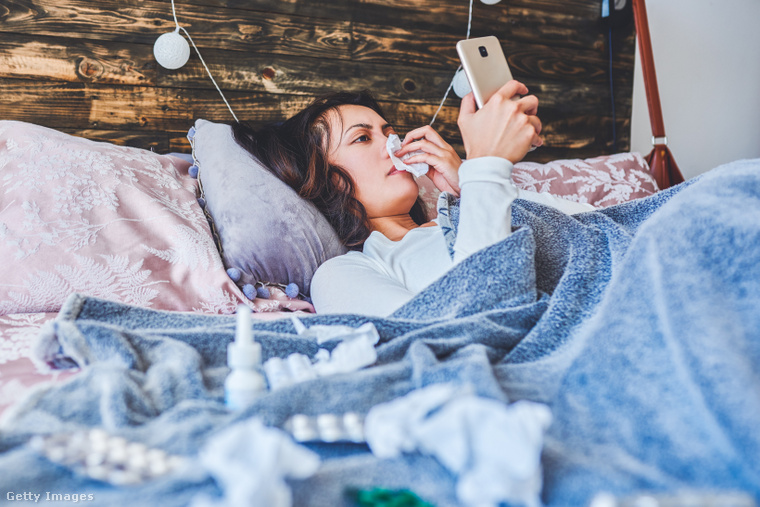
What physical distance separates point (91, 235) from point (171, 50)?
66 centimetres

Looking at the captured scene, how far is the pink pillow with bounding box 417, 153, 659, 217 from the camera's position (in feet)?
4.97

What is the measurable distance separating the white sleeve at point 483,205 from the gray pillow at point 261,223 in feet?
1.19

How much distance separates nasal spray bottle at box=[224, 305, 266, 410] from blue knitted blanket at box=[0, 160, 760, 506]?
2 cm

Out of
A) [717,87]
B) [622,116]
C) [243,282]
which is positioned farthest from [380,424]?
[717,87]

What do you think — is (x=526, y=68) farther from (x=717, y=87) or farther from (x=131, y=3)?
(x=131, y=3)

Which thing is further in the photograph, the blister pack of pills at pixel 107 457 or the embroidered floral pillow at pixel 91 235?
the embroidered floral pillow at pixel 91 235

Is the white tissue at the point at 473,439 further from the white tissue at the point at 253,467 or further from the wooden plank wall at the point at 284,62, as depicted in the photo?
the wooden plank wall at the point at 284,62

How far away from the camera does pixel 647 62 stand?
1782 mm

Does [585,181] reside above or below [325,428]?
above

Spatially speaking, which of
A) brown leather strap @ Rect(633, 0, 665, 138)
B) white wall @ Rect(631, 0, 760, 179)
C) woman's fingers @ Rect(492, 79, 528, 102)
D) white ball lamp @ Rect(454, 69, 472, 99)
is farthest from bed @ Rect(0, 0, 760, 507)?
white wall @ Rect(631, 0, 760, 179)

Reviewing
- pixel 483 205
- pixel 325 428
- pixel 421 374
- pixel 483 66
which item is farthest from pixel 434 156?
pixel 325 428

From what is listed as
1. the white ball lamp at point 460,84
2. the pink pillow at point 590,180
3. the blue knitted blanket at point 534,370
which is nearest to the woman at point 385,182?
the blue knitted blanket at point 534,370

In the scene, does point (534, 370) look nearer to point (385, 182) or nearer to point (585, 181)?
point (385, 182)

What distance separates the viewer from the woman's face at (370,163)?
1276 millimetres
